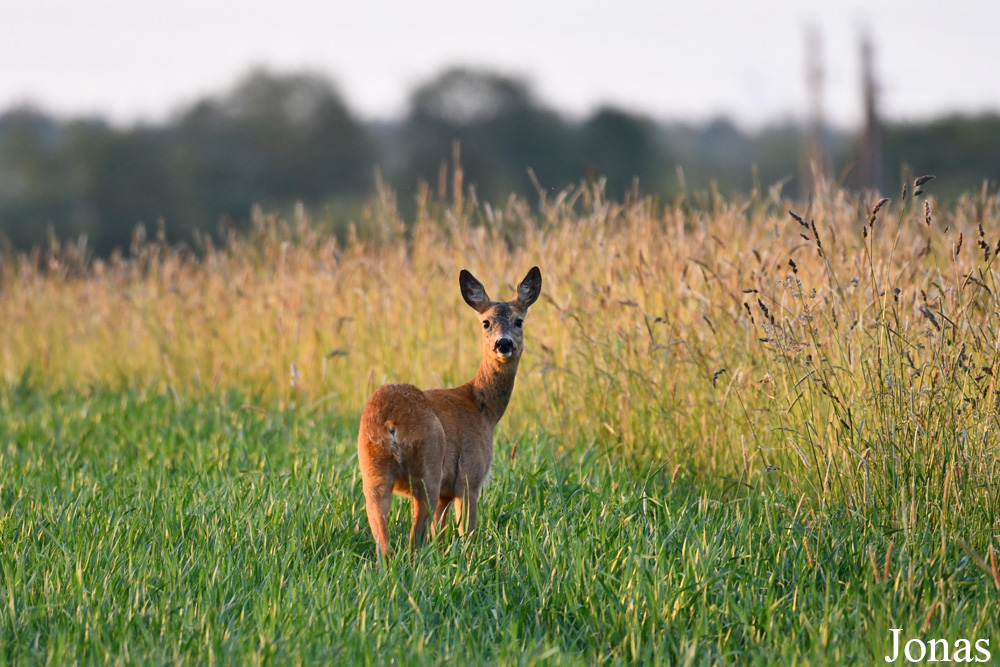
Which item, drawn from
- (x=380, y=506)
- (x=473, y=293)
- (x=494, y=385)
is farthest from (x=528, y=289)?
(x=380, y=506)

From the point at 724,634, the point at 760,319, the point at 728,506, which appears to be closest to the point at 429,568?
the point at 724,634

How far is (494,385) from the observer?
4562 millimetres

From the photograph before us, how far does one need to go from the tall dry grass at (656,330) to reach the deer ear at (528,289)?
61 centimetres

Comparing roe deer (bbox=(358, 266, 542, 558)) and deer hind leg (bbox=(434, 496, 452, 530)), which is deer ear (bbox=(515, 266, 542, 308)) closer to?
roe deer (bbox=(358, 266, 542, 558))

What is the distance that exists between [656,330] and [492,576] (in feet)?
8.39

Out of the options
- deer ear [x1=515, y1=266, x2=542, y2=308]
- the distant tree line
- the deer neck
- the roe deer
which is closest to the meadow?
the roe deer

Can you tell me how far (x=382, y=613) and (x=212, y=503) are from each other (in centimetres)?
148

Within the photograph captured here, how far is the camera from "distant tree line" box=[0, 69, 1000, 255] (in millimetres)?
38625

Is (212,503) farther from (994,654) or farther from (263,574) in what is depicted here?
(994,654)

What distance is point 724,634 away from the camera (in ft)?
11.5

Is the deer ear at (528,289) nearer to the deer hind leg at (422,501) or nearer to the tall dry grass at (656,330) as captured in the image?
the tall dry grass at (656,330)

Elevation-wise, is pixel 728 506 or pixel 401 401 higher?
pixel 401 401

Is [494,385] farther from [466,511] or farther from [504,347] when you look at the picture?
[466,511]

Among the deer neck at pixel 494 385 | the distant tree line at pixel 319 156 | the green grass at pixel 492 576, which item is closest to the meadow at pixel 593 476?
the green grass at pixel 492 576
